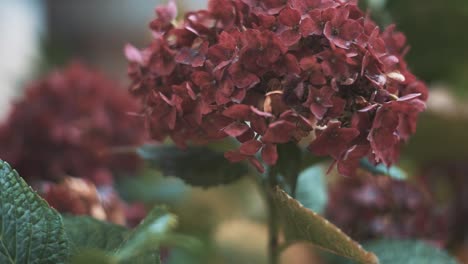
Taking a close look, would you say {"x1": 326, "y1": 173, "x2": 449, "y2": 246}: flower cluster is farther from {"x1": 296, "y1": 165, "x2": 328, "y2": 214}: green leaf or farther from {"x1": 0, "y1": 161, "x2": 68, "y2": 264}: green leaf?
{"x1": 0, "y1": 161, "x2": 68, "y2": 264}: green leaf

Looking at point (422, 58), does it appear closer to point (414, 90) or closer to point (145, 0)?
point (414, 90)

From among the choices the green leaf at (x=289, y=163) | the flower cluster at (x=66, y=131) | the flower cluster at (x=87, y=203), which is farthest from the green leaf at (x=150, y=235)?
the flower cluster at (x=66, y=131)

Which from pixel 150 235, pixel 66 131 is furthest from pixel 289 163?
pixel 66 131

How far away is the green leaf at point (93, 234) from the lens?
442 mm

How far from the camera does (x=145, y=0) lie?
2.24 meters

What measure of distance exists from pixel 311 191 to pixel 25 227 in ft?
0.97

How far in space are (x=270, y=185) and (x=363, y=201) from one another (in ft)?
0.73

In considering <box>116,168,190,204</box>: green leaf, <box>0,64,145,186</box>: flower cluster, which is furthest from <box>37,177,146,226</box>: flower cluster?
<box>116,168,190,204</box>: green leaf

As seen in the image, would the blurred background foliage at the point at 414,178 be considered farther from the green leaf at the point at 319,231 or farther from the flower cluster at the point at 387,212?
the green leaf at the point at 319,231

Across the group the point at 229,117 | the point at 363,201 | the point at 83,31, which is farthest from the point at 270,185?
the point at 83,31

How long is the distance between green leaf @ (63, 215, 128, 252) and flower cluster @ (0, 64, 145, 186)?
0.80ft

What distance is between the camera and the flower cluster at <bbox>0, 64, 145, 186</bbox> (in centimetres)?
74

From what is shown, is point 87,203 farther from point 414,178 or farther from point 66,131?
point 414,178

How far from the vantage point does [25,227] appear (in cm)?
39
